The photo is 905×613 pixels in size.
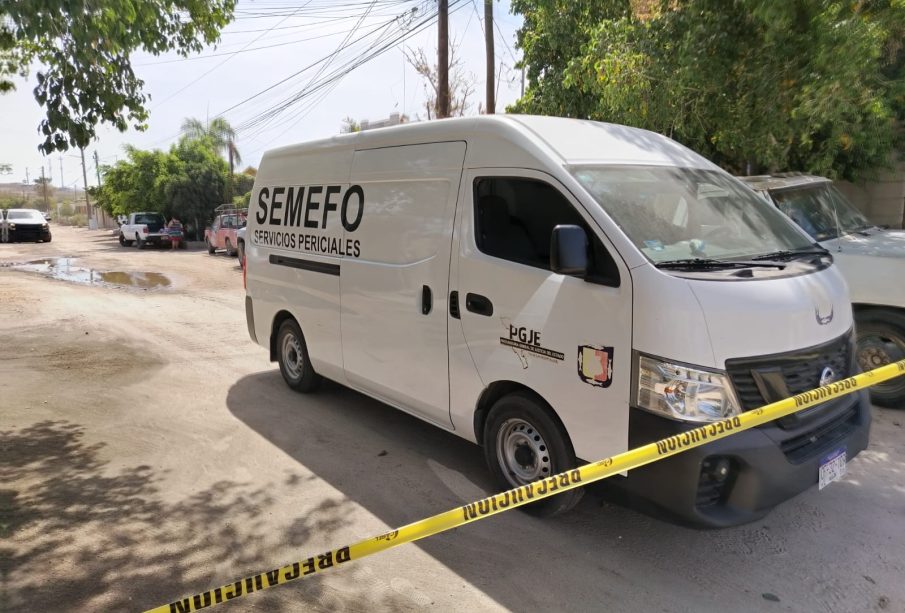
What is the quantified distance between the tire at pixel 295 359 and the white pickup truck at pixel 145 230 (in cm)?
2423

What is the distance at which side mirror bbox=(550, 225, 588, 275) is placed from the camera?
127 inches

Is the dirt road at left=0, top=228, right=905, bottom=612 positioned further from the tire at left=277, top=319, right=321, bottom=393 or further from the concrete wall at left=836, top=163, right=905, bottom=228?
the concrete wall at left=836, top=163, right=905, bottom=228

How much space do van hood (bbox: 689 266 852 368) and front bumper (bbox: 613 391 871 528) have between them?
0.38m

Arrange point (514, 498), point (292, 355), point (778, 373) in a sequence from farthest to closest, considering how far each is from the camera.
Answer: point (292, 355)
point (778, 373)
point (514, 498)

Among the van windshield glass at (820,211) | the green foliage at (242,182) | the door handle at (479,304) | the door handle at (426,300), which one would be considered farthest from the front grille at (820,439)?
the green foliage at (242,182)

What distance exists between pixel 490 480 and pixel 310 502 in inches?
48.1

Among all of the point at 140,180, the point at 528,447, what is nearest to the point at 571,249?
the point at 528,447

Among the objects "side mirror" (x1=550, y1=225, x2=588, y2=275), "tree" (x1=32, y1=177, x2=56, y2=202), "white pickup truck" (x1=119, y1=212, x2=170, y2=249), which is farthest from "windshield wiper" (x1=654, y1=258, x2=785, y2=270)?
"tree" (x1=32, y1=177, x2=56, y2=202)

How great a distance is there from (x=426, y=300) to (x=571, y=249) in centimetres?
138

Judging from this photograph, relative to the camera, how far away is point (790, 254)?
12.3ft

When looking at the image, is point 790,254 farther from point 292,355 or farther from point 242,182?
point 242,182

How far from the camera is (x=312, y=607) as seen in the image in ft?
10.3

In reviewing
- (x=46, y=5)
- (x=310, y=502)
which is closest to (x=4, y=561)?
(x=310, y=502)

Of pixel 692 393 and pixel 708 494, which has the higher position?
pixel 692 393
